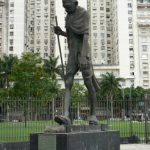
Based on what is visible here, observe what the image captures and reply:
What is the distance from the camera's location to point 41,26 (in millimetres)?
115375

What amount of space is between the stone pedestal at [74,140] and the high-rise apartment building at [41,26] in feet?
340

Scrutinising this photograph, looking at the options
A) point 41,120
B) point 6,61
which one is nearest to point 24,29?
point 6,61

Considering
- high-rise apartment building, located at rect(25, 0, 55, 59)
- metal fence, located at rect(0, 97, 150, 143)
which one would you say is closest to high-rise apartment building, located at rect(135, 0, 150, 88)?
high-rise apartment building, located at rect(25, 0, 55, 59)

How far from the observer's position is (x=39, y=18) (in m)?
116

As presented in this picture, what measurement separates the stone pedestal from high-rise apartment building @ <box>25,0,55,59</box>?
10373 cm

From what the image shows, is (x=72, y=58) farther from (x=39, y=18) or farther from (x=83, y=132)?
(x=39, y=18)

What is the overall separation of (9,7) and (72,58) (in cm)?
9383

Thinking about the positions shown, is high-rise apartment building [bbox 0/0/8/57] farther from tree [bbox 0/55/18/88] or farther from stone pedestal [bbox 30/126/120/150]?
stone pedestal [bbox 30/126/120/150]

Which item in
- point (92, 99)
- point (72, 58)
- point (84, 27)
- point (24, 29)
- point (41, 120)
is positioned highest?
point (24, 29)

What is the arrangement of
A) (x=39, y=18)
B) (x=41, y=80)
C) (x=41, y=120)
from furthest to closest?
1. (x=39, y=18)
2. (x=41, y=80)
3. (x=41, y=120)

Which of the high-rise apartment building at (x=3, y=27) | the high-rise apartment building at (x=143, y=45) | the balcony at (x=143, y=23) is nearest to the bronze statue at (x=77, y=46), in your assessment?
the high-rise apartment building at (x=3, y=27)

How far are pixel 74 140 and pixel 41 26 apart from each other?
10828 centimetres

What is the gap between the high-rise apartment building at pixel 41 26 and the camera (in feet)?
373

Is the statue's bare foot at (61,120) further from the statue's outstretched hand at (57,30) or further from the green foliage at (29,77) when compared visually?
the green foliage at (29,77)
